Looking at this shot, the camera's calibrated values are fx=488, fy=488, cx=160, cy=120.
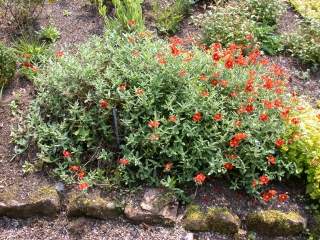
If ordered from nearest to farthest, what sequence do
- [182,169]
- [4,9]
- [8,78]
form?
[182,169], [8,78], [4,9]

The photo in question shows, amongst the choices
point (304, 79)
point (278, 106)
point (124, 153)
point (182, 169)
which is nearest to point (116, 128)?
point (124, 153)

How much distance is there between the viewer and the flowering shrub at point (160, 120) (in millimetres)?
4410

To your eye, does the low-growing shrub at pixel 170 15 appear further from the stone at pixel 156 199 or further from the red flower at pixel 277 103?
the stone at pixel 156 199

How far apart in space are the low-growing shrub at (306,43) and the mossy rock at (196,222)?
9.04ft

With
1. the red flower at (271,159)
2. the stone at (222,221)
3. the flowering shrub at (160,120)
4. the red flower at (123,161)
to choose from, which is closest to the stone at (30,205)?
the flowering shrub at (160,120)

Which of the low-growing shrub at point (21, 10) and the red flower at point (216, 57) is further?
the low-growing shrub at point (21, 10)

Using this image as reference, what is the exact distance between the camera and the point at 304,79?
591 centimetres

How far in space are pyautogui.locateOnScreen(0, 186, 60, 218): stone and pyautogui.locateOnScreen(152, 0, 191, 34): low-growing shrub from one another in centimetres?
285

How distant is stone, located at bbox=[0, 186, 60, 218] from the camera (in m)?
4.35

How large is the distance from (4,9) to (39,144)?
2.69 meters

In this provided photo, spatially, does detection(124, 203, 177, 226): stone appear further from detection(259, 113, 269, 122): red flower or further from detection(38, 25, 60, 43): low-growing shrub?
detection(38, 25, 60, 43): low-growing shrub

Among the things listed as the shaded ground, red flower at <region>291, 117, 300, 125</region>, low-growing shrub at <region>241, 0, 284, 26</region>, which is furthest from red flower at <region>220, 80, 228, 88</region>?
low-growing shrub at <region>241, 0, 284, 26</region>

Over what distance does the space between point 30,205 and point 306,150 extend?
2.57 m

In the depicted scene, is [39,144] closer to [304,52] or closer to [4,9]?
[4,9]
